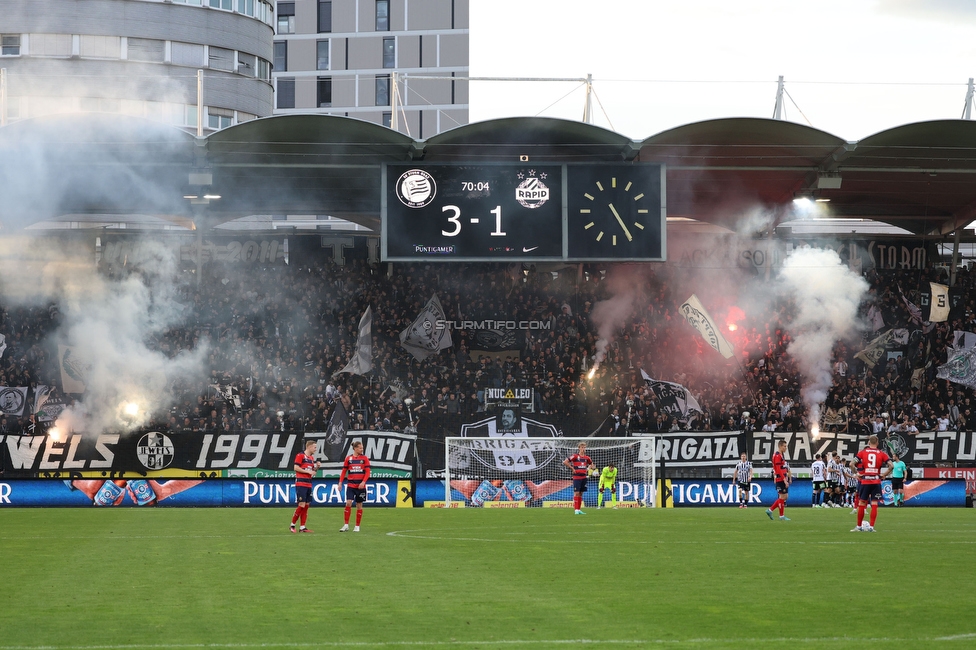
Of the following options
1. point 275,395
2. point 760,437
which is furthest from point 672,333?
point 275,395

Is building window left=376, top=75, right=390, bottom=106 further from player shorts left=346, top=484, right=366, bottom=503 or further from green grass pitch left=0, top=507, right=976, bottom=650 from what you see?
player shorts left=346, top=484, right=366, bottom=503

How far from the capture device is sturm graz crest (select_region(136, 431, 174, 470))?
101 feet

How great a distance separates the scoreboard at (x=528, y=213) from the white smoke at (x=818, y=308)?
11.7 metres

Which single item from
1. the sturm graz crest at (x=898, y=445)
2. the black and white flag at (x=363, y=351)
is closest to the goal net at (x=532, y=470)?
the black and white flag at (x=363, y=351)

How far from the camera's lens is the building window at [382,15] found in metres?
88.6

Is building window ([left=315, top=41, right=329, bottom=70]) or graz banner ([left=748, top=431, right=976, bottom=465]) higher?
building window ([left=315, top=41, right=329, bottom=70])

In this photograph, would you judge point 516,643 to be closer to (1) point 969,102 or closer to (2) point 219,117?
(1) point 969,102

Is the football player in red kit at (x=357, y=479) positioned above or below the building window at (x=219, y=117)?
below

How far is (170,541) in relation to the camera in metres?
18.2

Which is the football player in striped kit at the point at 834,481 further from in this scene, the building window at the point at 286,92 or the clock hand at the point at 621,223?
the building window at the point at 286,92

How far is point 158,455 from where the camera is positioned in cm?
3075

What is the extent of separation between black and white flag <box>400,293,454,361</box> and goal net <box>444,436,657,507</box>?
6.34m

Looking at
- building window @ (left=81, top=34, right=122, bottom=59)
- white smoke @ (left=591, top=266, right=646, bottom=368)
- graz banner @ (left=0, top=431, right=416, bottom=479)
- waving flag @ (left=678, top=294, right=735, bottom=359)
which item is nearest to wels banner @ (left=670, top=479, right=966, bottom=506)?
waving flag @ (left=678, top=294, right=735, bottom=359)

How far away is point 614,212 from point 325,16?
65.9 metres
